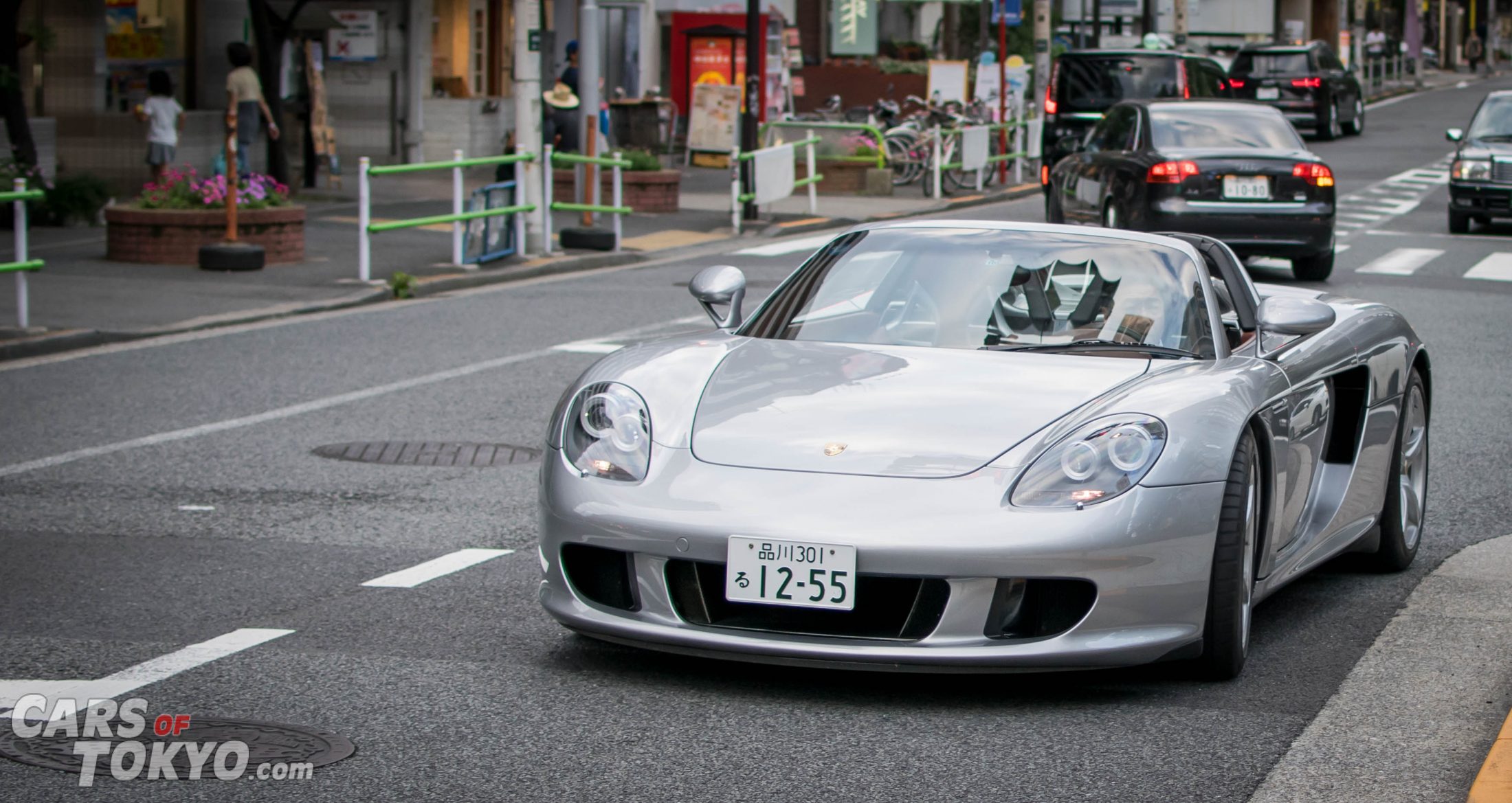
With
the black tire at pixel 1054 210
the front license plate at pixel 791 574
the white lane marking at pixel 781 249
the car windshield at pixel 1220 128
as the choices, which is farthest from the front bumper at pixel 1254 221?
the front license plate at pixel 791 574

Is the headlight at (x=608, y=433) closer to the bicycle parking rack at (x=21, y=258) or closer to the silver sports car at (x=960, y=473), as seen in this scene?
the silver sports car at (x=960, y=473)

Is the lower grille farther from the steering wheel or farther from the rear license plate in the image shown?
the rear license plate

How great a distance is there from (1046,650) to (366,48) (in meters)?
25.8

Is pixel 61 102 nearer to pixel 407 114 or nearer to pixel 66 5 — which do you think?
pixel 66 5

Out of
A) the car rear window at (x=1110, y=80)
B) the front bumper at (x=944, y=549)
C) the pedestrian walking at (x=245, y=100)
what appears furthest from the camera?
the car rear window at (x=1110, y=80)

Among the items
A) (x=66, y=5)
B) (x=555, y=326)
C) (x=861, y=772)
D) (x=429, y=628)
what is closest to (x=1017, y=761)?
(x=861, y=772)

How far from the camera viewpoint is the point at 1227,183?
1673cm

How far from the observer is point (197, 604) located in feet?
19.5

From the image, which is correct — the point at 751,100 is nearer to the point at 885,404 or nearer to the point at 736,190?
the point at 736,190

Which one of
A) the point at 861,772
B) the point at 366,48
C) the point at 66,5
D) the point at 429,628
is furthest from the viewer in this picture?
the point at 366,48

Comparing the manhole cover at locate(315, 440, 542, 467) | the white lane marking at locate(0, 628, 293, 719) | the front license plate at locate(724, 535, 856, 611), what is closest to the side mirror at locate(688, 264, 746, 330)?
the front license plate at locate(724, 535, 856, 611)

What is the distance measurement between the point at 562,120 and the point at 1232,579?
776 inches

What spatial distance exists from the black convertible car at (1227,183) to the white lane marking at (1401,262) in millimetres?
841

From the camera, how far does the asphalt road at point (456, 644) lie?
4.27 m
